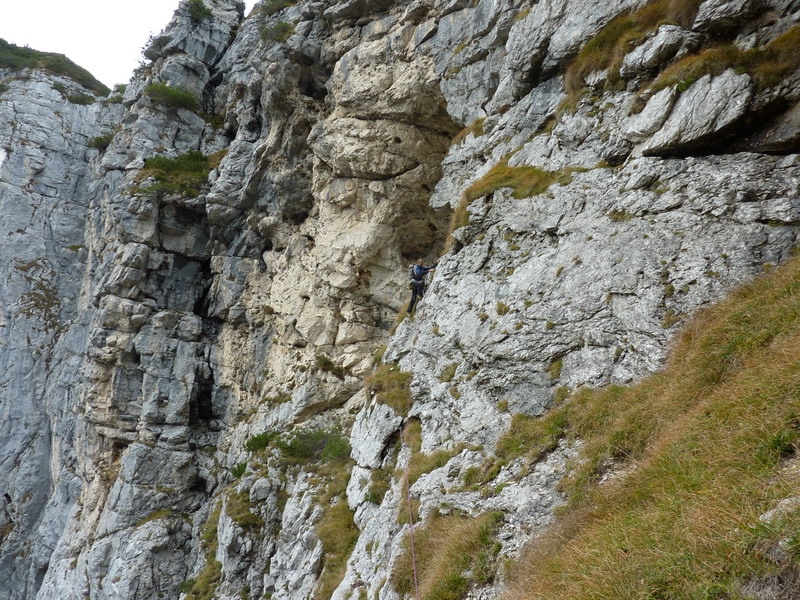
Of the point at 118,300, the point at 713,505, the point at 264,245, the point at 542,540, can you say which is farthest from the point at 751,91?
the point at 118,300

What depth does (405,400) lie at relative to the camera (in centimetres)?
1430

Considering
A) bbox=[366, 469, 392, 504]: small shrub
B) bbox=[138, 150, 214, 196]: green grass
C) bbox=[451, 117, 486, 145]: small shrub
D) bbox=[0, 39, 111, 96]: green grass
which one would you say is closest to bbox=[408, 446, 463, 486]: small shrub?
bbox=[366, 469, 392, 504]: small shrub

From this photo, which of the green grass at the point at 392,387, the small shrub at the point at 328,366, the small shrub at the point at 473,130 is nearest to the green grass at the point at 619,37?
the small shrub at the point at 473,130

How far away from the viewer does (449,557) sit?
788 centimetres

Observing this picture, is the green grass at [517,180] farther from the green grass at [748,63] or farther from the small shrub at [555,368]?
the small shrub at [555,368]

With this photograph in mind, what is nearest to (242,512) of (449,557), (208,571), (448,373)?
(208,571)

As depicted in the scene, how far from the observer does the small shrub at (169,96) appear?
129 ft

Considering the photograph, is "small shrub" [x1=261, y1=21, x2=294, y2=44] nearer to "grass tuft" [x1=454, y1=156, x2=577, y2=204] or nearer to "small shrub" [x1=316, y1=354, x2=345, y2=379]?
"grass tuft" [x1=454, y1=156, x2=577, y2=204]

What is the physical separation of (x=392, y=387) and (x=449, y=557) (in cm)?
752

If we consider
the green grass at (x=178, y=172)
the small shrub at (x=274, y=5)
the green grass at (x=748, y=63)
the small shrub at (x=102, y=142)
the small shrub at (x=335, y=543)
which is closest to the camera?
the green grass at (x=748, y=63)

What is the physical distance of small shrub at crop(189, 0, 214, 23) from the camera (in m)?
44.6

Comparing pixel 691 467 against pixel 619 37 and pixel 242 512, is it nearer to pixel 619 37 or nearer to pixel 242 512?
pixel 619 37

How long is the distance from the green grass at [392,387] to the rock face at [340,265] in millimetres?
127

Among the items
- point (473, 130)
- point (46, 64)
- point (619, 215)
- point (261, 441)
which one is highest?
point (46, 64)
